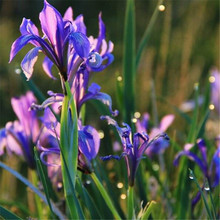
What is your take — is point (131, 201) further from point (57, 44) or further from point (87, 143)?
point (57, 44)

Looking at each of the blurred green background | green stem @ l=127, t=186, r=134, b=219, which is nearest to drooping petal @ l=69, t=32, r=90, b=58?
green stem @ l=127, t=186, r=134, b=219

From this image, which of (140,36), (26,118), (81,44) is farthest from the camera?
(140,36)

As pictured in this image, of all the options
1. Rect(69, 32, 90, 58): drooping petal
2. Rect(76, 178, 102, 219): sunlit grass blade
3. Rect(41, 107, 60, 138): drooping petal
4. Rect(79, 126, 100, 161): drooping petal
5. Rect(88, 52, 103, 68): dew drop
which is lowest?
Rect(76, 178, 102, 219): sunlit grass blade

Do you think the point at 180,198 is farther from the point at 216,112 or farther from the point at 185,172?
the point at 216,112

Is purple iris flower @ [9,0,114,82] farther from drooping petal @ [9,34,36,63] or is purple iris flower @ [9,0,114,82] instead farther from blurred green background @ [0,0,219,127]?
blurred green background @ [0,0,219,127]

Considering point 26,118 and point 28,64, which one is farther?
point 26,118

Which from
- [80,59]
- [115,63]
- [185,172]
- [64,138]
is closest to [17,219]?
[64,138]

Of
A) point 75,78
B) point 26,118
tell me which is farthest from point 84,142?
point 26,118
